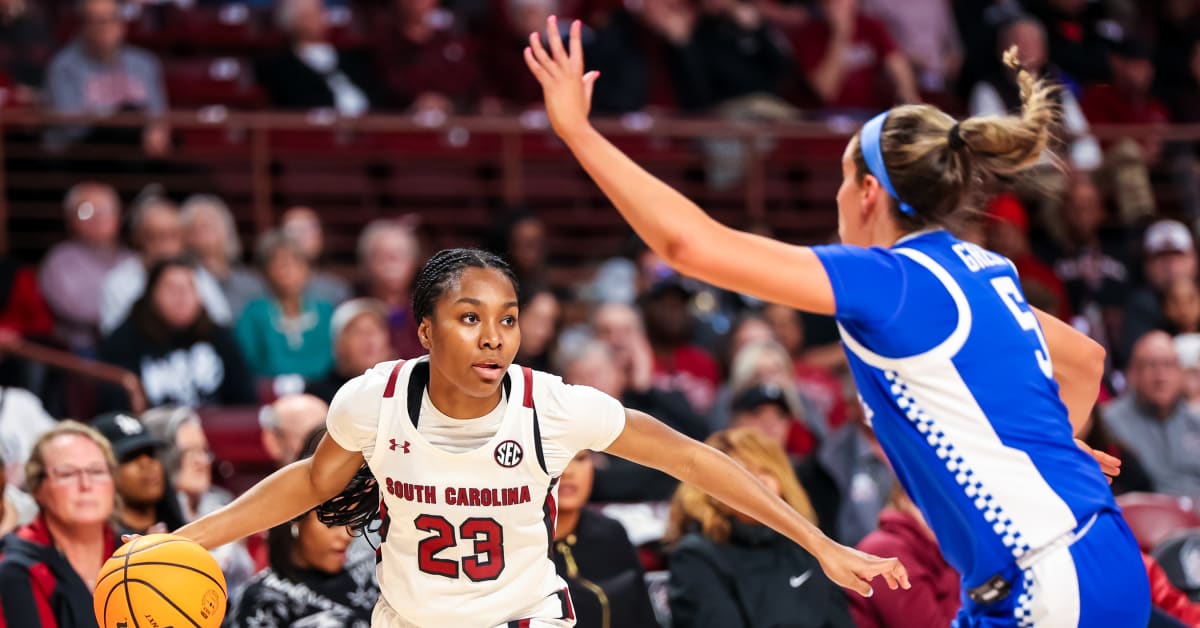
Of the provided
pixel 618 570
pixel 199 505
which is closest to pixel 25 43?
pixel 199 505

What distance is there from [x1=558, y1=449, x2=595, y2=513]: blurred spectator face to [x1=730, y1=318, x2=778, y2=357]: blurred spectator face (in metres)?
3.28

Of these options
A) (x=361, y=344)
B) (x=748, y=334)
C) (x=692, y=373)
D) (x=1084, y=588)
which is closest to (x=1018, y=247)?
(x=748, y=334)

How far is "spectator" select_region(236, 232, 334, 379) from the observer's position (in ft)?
29.2

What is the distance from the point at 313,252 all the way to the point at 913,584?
5.30m

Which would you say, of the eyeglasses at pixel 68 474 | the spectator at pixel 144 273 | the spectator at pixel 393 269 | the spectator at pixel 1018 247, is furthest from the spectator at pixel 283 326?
the spectator at pixel 1018 247

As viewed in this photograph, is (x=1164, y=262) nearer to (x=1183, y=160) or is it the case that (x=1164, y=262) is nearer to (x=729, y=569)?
(x=1183, y=160)

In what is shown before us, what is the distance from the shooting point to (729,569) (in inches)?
228

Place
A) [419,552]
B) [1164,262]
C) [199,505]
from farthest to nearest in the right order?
[1164,262]
[199,505]
[419,552]

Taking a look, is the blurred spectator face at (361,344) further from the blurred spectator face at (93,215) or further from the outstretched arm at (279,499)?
the outstretched arm at (279,499)

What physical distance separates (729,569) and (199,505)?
248cm

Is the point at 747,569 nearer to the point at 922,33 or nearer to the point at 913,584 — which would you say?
the point at 913,584

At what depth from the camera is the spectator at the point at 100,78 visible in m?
9.91

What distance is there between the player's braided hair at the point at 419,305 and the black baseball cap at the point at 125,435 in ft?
7.11

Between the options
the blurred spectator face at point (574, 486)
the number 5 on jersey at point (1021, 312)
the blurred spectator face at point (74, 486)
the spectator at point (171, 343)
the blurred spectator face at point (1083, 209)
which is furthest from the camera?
the blurred spectator face at point (1083, 209)
